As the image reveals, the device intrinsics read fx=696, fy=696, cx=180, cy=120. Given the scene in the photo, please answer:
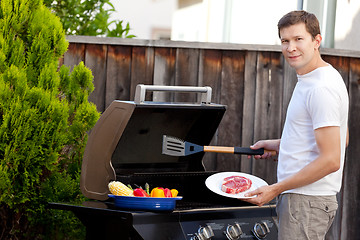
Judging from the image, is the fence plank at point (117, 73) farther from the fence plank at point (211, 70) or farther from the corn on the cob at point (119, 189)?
the corn on the cob at point (119, 189)

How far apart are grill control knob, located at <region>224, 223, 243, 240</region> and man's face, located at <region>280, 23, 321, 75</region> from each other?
30.9 inches

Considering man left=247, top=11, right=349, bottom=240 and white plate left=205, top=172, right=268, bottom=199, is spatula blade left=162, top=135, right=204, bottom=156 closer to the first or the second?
white plate left=205, top=172, right=268, bottom=199

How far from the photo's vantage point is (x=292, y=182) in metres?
2.89

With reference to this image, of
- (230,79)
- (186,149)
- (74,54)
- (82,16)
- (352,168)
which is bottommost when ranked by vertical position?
(352,168)

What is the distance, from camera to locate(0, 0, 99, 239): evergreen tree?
12.2ft

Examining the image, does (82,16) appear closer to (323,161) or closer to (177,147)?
(177,147)

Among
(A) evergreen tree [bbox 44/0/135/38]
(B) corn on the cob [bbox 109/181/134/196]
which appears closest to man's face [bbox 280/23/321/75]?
(B) corn on the cob [bbox 109/181/134/196]

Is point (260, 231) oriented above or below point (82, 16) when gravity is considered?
below

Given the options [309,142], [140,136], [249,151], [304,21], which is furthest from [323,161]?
[140,136]

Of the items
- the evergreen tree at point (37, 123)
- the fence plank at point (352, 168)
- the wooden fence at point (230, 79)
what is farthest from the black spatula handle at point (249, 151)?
the fence plank at point (352, 168)

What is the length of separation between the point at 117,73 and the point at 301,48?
1.83m

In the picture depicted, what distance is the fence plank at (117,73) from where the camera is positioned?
14.9 feet

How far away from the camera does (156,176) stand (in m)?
3.59

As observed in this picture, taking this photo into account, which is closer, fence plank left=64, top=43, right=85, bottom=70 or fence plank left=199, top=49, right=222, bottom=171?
fence plank left=64, top=43, right=85, bottom=70
